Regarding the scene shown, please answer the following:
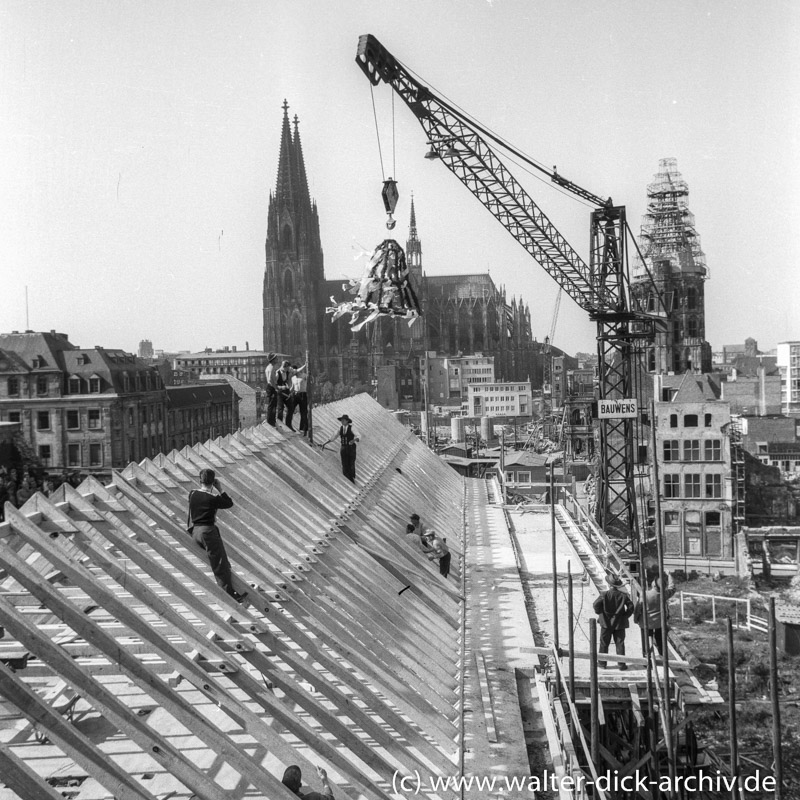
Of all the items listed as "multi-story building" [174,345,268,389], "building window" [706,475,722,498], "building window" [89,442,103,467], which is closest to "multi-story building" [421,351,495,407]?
"multi-story building" [174,345,268,389]

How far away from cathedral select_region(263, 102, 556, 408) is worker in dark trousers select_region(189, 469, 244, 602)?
116 metres

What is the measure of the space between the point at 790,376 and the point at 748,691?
280 ft

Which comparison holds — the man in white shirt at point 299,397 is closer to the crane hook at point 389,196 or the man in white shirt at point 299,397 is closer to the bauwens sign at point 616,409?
the crane hook at point 389,196

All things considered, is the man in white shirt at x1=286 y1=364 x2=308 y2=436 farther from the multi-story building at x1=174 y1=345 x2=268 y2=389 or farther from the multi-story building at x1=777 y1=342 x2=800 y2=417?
the multi-story building at x1=174 y1=345 x2=268 y2=389

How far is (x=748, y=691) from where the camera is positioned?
84.1 ft

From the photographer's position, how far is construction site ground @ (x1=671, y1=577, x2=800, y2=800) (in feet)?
66.1

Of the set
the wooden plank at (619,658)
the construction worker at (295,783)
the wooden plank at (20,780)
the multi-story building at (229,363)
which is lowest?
the wooden plank at (619,658)

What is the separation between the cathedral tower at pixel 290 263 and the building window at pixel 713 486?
298 ft

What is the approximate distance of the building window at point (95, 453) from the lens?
44853mm

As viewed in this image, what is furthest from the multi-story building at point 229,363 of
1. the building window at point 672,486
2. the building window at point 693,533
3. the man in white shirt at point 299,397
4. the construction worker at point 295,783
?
the construction worker at point 295,783

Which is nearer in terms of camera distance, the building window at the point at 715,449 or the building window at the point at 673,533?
the building window at the point at 715,449

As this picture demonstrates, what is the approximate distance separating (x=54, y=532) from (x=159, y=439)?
43909 mm

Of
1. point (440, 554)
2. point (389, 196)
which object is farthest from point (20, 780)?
point (389, 196)

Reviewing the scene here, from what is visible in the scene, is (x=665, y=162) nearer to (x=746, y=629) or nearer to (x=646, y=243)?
(x=646, y=243)
